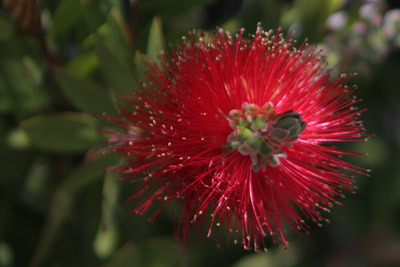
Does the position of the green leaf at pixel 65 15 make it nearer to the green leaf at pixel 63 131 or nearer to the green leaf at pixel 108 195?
the green leaf at pixel 63 131

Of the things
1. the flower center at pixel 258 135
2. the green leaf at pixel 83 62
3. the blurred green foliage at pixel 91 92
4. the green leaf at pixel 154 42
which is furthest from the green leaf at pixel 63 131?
the flower center at pixel 258 135

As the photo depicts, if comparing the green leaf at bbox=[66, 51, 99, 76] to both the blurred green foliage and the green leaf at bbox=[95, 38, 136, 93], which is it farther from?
→ the green leaf at bbox=[95, 38, 136, 93]

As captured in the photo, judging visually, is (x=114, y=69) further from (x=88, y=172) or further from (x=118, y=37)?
(x=88, y=172)

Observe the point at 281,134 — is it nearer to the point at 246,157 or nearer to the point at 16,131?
the point at 246,157

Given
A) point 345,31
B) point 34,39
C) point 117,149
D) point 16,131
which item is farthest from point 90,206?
point 345,31

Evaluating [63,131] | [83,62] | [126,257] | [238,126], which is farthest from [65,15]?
[126,257]

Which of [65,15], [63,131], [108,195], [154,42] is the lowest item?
[108,195]

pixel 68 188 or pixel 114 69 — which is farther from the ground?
pixel 114 69
